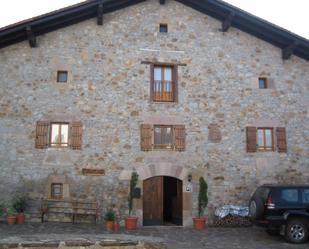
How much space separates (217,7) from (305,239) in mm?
7711

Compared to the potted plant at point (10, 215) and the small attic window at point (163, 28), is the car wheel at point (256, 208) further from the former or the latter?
the potted plant at point (10, 215)

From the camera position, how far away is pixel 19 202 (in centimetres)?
984

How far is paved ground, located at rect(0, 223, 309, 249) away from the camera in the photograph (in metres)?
7.84

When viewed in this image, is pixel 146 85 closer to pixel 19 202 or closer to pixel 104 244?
pixel 19 202

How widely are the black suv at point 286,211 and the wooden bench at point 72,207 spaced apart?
186 inches

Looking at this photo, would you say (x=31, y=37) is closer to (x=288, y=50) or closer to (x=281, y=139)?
(x=288, y=50)

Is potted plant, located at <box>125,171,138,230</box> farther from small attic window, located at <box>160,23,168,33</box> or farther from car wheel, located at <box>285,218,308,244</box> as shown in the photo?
small attic window, located at <box>160,23,168,33</box>

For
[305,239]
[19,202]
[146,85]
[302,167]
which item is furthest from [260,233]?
[19,202]

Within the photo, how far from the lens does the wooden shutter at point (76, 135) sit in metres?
10.5

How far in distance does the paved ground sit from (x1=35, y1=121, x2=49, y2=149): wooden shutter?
232 cm

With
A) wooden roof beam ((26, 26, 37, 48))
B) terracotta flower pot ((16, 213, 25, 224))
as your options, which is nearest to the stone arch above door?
terracotta flower pot ((16, 213, 25, 224))

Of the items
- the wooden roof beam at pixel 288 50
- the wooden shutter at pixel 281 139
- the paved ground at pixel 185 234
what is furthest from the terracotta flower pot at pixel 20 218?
the wooden roof beam at pixel 288 50

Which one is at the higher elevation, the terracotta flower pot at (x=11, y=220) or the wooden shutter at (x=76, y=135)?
the wooden shutter at (x=76, y=135)

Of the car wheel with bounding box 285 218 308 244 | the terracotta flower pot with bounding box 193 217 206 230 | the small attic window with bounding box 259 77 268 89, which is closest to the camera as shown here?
the car wheel with bounding box 285 218 308 244
